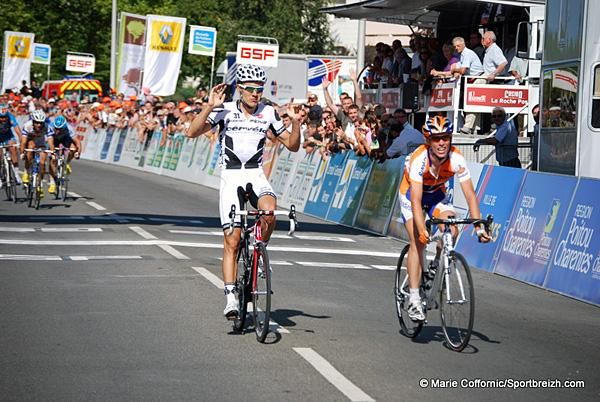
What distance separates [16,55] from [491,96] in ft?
157

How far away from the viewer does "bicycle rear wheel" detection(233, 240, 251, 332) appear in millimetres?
9914

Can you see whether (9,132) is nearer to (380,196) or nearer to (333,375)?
(380,196)

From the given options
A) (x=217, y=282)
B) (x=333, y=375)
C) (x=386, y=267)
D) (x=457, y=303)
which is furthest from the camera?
(x=386, y=267)

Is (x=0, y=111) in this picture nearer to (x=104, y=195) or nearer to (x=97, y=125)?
(x=104, y=195)

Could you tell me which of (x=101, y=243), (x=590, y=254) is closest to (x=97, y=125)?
(x=101, y=243)

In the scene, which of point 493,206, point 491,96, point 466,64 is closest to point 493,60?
point 466,64

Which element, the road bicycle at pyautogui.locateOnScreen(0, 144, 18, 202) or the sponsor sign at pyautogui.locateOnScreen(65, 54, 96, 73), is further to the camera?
the sponsor sign at pyautogui.locateOnScreen(65, 54, 96, 73)

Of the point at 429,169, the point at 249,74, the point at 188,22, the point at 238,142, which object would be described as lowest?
the point at 429,169

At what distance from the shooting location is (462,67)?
22281 millimetres

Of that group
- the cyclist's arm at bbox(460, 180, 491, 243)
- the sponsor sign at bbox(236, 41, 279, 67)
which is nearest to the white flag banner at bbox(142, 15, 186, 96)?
the sponsor sign at bbox(236, 41, 279, 67)

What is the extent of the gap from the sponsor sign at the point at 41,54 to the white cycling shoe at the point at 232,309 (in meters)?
60.7

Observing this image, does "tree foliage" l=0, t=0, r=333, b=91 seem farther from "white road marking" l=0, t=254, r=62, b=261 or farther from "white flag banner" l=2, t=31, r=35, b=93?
"white road marking" l=0, t=254, r=62, b=261

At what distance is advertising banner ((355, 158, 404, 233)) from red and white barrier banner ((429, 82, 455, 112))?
2.21 m

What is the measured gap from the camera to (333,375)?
826cm
